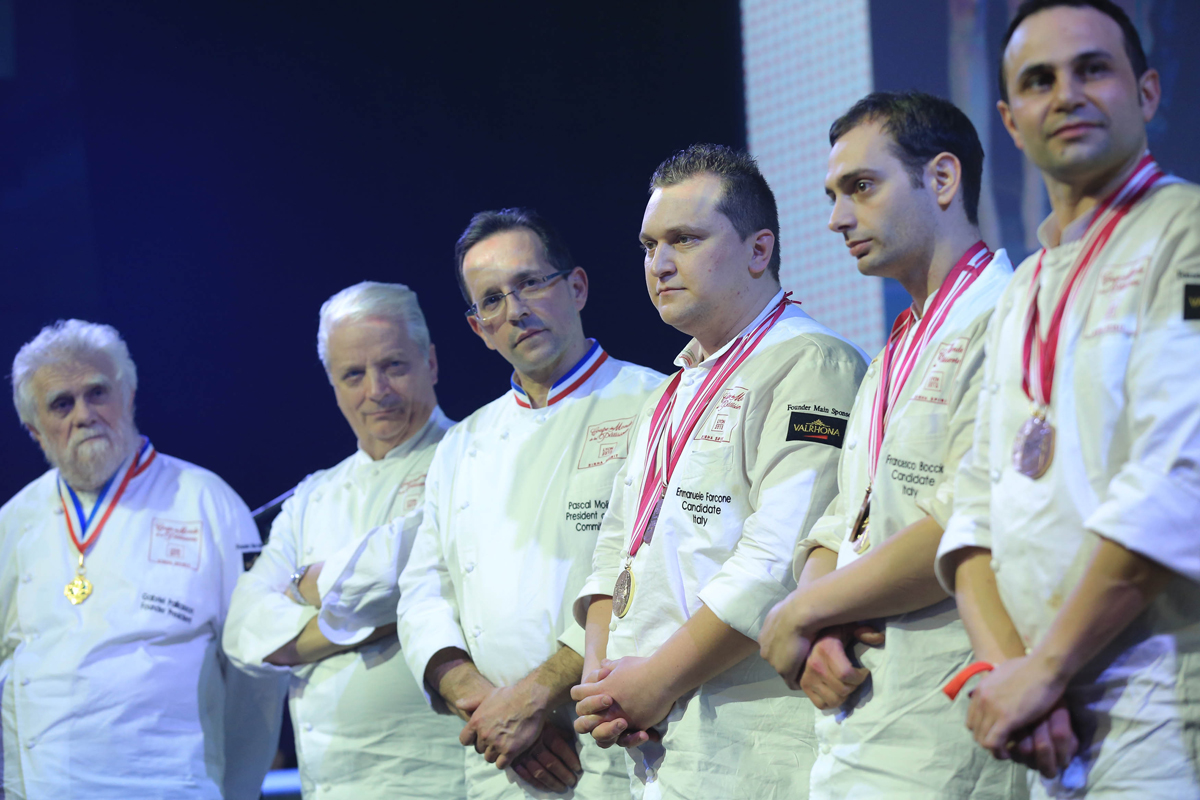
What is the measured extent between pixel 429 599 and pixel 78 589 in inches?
53.6

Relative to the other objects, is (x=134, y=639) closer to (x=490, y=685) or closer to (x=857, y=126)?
(x=490, y=685)

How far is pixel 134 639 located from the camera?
3.23 metres

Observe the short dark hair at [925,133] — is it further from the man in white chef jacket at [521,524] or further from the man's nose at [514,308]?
the man's nose at [514,308]

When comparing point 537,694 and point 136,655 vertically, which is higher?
point 537,694

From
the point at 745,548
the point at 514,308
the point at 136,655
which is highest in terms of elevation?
the point at 514,308

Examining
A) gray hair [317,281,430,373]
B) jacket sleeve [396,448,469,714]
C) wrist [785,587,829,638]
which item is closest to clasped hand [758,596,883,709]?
wrist [785,587,829,638]

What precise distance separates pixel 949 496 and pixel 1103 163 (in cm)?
46

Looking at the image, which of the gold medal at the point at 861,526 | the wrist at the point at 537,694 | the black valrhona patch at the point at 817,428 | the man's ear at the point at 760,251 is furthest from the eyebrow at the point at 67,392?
the gold medal at the point at 861,526

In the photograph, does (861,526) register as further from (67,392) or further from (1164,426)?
(67,392)

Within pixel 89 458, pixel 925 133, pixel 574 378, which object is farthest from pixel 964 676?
pixel 89 458

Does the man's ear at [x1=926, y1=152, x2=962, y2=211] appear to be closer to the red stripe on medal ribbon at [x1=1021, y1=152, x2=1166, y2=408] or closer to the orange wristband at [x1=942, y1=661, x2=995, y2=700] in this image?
the red stripe on medal ribbon at [x1=1021, y1=152, x2=1166, y2=408]

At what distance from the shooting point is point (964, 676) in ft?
4.46

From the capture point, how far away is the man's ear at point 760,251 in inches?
84.7

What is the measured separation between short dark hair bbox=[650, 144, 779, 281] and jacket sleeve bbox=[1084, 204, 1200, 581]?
3.24 feet
